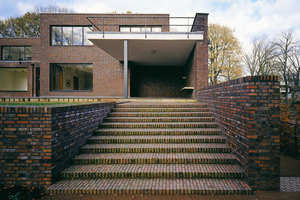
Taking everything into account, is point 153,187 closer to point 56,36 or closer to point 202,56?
point 202,56

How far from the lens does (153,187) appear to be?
2.82 m

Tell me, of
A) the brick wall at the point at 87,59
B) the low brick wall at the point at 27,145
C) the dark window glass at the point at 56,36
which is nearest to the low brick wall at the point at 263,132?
the low brick wall at the point at 27,145

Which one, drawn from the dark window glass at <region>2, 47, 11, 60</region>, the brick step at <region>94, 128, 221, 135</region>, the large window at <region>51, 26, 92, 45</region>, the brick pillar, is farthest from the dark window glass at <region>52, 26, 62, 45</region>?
the brick step at <region>94, 128, 221, 135</region>

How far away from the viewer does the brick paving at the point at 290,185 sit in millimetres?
2924

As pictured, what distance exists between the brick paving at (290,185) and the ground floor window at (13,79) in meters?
21.7

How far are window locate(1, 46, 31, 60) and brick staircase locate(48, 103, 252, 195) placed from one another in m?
18.8

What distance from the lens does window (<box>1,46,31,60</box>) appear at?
1772cm

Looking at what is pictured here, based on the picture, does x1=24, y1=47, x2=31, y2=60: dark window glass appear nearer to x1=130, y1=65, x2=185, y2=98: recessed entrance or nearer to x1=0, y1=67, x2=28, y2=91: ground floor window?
x1=0, y1=67, x2=28, y2=91: ground floor window

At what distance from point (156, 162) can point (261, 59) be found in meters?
28.5

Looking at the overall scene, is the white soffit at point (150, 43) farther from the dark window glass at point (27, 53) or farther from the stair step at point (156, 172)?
the dark window glass at point (27, 53)

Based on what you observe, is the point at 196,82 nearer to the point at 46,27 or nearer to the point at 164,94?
the point at 164,94

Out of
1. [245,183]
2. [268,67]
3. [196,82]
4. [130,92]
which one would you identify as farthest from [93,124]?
[268,67]

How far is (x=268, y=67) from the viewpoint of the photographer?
24.1 m

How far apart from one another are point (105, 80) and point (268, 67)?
24118mm
